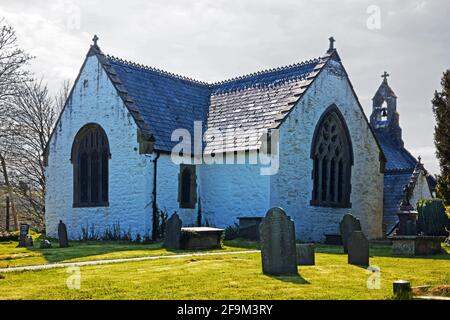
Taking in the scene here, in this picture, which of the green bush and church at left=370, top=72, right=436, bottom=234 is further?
church at left=370, top=72, right=436, bottom=234

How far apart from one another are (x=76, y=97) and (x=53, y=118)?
17.8 metres

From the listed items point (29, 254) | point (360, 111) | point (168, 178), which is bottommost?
point (29, 254)

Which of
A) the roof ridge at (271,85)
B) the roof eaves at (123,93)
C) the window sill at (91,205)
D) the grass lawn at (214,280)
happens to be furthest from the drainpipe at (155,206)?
the grass lawn at (214,280)

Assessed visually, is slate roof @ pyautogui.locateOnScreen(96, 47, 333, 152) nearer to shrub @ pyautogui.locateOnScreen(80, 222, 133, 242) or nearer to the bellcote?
shrub @ pyautogui.locateOnScreen(80, 222, 133, 242)

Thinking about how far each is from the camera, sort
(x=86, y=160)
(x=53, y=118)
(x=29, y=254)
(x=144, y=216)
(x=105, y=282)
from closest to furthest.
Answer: (x=105, y=282) < (x=29, y=254) < (x=144, y=216) < (x=86, y=160) < (x=53, y=118)

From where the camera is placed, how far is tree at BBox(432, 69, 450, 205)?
73.7ft

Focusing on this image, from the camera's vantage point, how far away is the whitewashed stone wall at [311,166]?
88.6 ft

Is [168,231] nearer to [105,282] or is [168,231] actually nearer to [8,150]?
[105,282]

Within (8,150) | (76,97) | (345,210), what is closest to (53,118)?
(8,150)

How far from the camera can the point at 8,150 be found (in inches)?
1695

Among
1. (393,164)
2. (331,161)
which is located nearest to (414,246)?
(331,161)

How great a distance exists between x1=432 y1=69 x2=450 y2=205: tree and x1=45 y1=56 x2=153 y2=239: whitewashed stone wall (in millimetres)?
12124

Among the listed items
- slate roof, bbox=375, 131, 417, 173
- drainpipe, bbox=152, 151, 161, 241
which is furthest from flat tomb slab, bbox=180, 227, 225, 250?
slate roof, bbox=375, 131, 417, 173

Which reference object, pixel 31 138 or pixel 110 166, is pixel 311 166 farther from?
pixel 31 138
